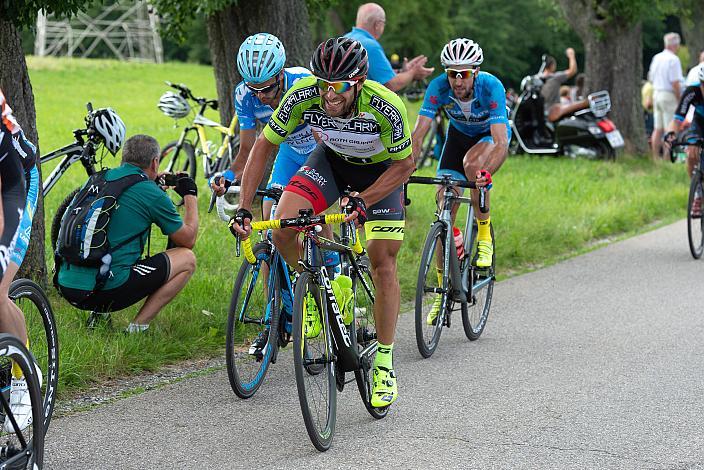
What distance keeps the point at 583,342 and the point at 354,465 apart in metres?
3.33

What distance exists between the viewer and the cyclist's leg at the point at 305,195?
248 inches

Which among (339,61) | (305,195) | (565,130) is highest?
(339,61)

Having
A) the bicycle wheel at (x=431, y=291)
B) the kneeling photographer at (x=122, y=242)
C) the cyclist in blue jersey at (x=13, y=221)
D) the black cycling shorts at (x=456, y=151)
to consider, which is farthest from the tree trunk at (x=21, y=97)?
the cyclist in blue jersey at (x=13, y=221)

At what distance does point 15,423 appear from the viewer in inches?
187

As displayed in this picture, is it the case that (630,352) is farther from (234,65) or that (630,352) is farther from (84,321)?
(234,65)

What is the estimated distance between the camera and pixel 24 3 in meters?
A: 7.80

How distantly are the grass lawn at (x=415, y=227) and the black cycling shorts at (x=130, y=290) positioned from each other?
19 centimetres

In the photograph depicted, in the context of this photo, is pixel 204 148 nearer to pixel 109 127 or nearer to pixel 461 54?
pixel 109 127

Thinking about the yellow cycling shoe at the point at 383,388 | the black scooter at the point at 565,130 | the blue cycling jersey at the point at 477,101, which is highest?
the blue cycling jersey at the point at 477,101

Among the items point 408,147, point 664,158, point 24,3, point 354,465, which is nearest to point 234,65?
point 24,3

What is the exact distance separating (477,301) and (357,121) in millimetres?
2877

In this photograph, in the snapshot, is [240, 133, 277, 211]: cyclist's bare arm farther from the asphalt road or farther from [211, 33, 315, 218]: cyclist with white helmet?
the asphalt road

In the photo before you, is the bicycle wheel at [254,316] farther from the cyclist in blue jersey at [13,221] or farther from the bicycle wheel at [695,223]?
the bicycle wheel at [695,223]

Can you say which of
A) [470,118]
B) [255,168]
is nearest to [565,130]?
[470,118]
